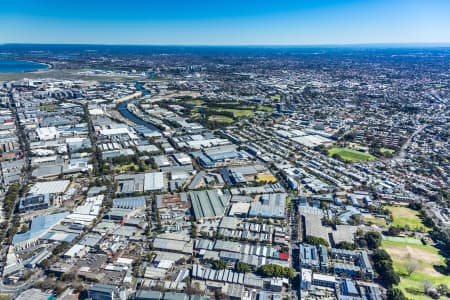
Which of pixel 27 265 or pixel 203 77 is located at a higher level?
pixel 203 77

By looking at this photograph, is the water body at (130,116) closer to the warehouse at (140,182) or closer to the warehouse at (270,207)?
the warehouse at (140,182)

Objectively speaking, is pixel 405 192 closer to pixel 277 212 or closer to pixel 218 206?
pixel 277 212

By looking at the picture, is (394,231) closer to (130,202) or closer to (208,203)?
(208,203)

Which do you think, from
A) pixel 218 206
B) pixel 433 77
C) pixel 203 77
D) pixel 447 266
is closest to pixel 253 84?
pixel 203 77

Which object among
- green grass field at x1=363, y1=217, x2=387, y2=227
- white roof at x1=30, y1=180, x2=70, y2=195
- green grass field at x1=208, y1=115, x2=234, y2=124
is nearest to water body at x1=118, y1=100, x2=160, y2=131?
green grass field at x1=208, y1=115, x2=234, y2=124

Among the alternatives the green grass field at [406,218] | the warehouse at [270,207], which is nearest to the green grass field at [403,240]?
the green grass field at [406,218]

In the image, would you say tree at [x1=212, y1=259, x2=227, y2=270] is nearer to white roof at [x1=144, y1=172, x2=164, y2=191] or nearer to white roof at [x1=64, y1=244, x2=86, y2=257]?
white roof at [x1=64, y1=244, x2=86, y2=257]

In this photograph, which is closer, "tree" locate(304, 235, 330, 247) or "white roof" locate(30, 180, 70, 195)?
"tree" locate(304, 235, 330, 247)

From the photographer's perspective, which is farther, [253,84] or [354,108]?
[253,84]
